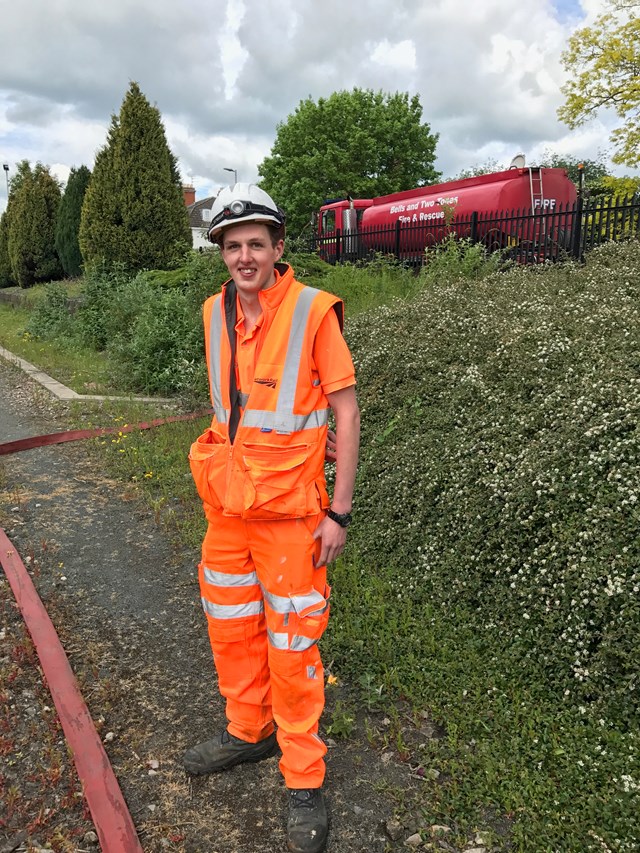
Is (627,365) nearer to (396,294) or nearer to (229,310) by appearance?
(229,310)

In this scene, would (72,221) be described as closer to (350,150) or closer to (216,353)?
(216,353)

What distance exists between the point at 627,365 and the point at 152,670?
9.72 feet

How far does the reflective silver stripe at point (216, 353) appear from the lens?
227 centimetres

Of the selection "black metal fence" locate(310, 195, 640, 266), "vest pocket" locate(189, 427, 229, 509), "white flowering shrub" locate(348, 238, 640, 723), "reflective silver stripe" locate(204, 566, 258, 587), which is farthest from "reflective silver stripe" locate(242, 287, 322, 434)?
"black metal fence" locate(310, 195, 640, 266)

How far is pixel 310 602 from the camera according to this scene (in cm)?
215

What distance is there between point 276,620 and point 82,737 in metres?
0.95

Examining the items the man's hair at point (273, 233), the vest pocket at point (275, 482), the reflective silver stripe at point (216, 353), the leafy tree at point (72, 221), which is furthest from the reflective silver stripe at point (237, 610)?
the leafy tree at point (72, 221)

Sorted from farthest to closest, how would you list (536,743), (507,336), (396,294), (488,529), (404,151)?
(404,151)
(396,294)
(507,336)
(488,529)
(536,743)

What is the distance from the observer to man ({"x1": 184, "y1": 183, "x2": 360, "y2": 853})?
2.08 m

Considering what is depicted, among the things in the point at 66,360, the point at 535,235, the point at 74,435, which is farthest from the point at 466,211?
the point at 74,435

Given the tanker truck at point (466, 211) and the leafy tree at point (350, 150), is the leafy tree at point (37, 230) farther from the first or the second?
the leafy tree at point (350, 150)

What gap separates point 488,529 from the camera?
3305 millimetres

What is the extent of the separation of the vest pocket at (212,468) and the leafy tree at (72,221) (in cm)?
1911

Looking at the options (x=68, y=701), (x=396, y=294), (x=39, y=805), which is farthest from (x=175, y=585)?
(x=396, y=294)
